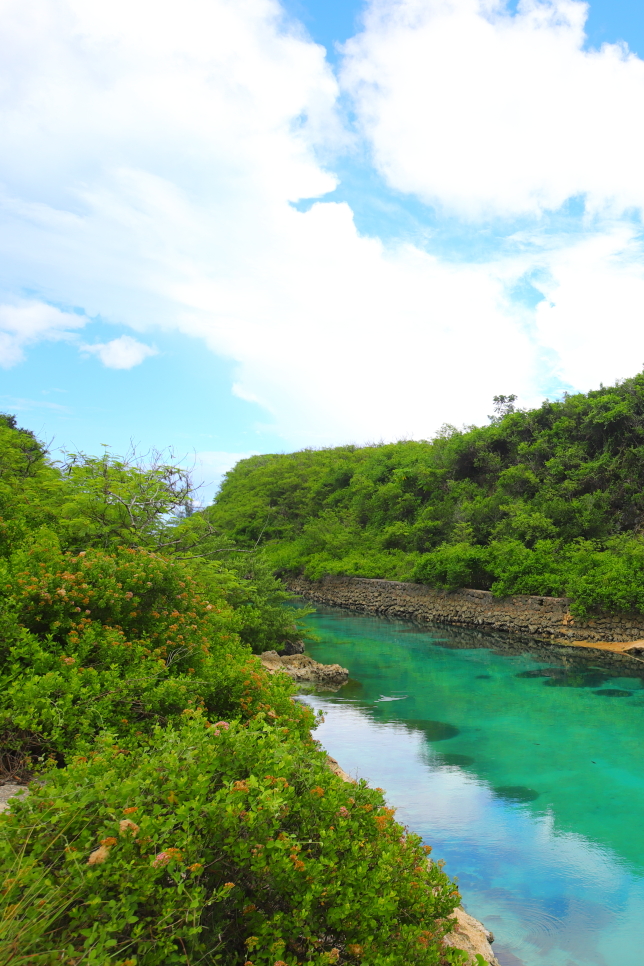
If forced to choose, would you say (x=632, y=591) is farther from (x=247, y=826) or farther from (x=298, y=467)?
(x=298, y=467)

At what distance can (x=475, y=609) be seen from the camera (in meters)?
22.8

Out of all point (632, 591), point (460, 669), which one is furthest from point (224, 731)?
point (632, 591)

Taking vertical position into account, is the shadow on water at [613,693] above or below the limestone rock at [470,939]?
above

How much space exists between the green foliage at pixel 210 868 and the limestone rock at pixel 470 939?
36.8 inches

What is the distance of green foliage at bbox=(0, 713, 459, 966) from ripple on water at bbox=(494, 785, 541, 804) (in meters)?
5.56

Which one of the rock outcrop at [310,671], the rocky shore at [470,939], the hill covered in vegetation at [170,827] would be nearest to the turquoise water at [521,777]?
the rock outcrop at [310,671]

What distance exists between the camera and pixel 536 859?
21.5 feet

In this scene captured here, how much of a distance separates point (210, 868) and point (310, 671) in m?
11.6

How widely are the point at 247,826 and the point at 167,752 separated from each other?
0.66m

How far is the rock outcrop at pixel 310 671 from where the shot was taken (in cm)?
1354

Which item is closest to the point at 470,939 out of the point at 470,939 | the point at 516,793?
the point at 470,939

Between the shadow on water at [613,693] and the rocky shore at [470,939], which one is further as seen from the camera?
the shadow on water at [613,693]

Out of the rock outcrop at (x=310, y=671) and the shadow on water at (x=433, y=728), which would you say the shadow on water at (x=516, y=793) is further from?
the rock outcrop at (x=310, y=671)

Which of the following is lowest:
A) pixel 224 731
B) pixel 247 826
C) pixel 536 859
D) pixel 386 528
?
pixel 536 859
